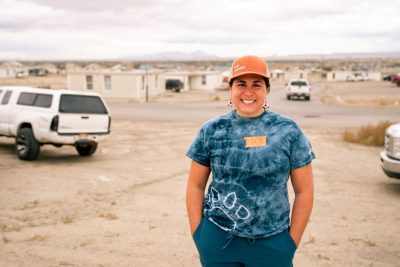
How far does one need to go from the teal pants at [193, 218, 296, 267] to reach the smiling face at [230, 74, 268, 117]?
2.36ft

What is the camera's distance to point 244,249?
2.53 meters

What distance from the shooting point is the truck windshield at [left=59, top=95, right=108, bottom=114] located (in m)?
10.6

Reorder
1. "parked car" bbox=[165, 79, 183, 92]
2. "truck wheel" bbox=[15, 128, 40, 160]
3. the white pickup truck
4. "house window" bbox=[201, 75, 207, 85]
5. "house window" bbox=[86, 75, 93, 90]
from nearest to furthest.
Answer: the white pickup truck < "truck wheel" bbox=[15, 128, 40, 160] < "house window" bbox=[86, 75, 93, 90] < "parked car" bbox=[165, 79, 183, 92] < "house window" bbox=[201, 75, 207, 85]

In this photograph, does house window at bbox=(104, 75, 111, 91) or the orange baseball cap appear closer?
the orange baseball cap

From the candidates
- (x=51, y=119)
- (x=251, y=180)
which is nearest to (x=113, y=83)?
(x=51, y=119)

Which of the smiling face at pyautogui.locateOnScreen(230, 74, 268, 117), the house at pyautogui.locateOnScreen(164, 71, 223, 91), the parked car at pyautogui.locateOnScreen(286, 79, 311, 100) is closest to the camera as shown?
the smiling face at pyautogui.locateOnScreen(230, 74, 268, 117)

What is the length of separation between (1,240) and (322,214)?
476cm

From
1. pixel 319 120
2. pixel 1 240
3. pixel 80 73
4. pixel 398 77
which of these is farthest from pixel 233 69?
pixel 398 77

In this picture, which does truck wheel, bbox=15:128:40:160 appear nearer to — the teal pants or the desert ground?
the desert ground

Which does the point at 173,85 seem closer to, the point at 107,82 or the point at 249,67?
the point at 107,82

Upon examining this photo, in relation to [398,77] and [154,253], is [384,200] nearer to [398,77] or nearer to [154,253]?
[154,253]

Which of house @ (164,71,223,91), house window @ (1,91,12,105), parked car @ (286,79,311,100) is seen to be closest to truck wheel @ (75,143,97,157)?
house window @ (1,91,12,105)

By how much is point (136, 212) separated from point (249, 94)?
477 centimetres

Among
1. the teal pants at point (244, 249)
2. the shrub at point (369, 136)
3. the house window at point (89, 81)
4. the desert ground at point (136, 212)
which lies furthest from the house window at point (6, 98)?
the house window at point (89, 81)
